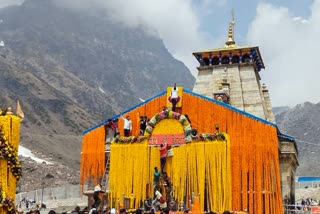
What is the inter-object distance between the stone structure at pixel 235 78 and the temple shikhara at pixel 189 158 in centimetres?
282

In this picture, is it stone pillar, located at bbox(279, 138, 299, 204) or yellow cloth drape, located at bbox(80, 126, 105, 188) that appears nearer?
stone pillar, located at bbox(279, 138, 299, 204)

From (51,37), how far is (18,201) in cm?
15953

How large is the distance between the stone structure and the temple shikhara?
2.82 metres

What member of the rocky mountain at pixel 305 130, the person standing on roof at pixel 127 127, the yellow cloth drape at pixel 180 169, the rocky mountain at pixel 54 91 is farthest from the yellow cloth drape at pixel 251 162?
the rocky mountain at pixel 305 130

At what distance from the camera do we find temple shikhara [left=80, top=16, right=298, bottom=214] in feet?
74.4

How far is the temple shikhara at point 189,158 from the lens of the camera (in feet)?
74.4

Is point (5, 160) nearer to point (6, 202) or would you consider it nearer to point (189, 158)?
point (6, 202)

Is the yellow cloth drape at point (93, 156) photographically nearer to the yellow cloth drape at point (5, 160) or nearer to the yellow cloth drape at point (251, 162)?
the yellow cloth drape at point (251, 162)

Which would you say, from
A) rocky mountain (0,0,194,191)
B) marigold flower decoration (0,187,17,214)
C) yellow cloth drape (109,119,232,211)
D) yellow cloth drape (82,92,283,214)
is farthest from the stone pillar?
rocky mountain (0,0,194,191)

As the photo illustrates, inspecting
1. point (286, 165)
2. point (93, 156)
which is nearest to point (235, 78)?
point (286, 165)

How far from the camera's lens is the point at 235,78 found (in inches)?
1271

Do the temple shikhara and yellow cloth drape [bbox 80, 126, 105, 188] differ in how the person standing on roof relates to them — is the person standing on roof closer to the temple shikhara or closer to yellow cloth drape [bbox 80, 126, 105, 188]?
the temple shikhara

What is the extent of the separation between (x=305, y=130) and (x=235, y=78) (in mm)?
73210

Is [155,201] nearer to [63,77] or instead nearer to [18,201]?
[18,201]
